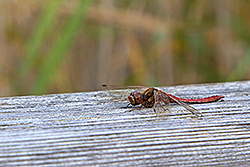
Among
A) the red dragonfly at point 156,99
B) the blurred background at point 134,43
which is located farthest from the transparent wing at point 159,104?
the blurred background at point 134,43

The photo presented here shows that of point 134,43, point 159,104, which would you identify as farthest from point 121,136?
point 134,43

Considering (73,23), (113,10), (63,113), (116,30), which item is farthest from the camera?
(116,30)

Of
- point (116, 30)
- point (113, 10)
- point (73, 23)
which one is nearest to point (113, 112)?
point (73, 23)

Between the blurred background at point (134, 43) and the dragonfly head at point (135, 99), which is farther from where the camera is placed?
the blurred background at point (134, 43)

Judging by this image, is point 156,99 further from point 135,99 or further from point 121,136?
point 121,136

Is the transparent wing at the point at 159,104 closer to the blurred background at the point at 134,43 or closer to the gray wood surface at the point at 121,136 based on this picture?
the gray wood surface at the point at 121,136

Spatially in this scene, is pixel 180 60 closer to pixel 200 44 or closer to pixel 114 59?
pixel 200 44

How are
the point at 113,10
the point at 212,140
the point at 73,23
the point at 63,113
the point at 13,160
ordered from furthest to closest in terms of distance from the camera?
the point at 113,10, the point at 73,23, the point at 63,113, the point at 212,140, the point at 13,160
